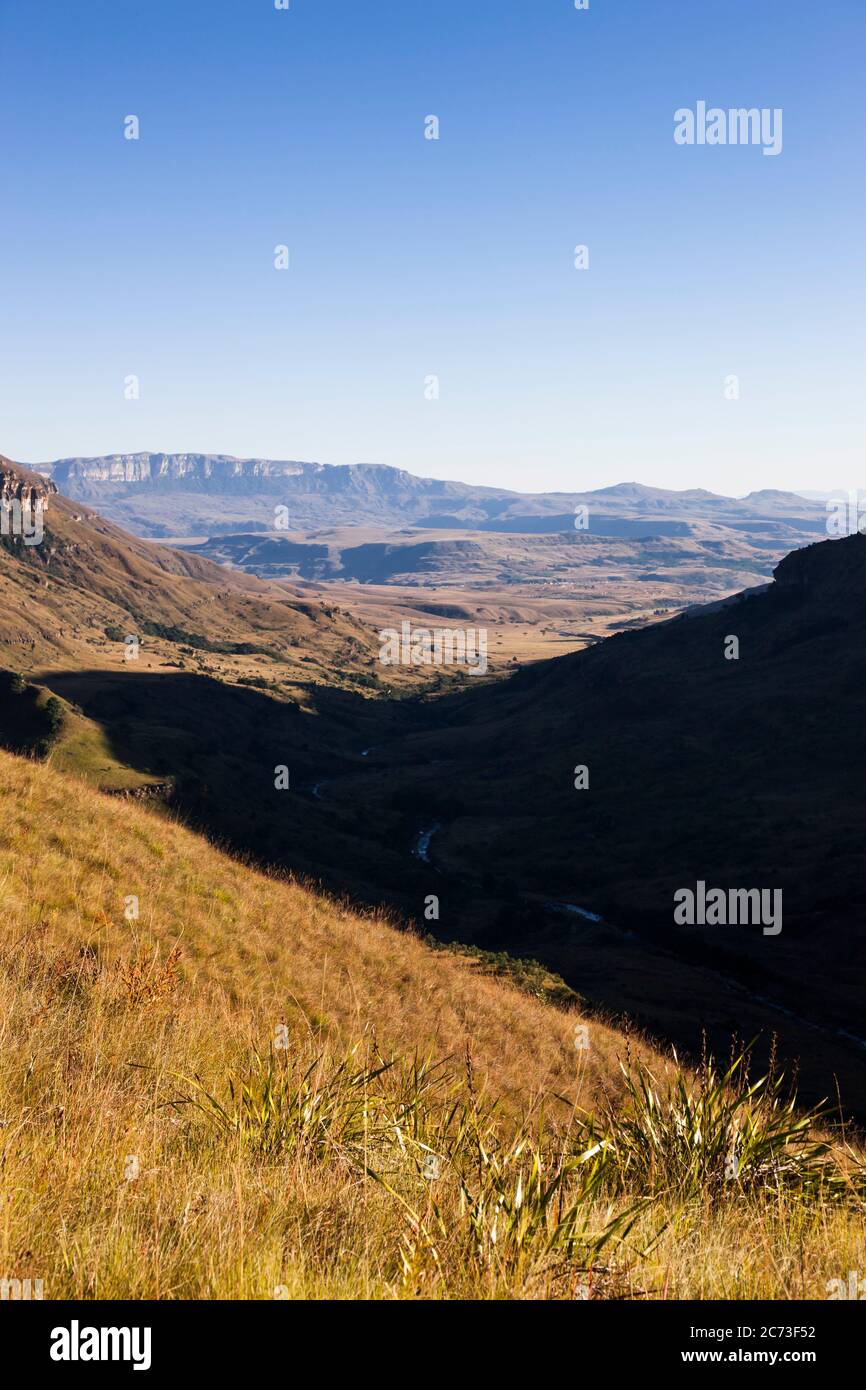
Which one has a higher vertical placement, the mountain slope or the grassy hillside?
the grassy hillside

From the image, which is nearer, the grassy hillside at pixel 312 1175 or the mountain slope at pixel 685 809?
the grassy hillside at pixel 312 1175

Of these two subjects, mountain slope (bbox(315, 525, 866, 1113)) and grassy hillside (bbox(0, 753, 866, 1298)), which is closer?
grassy hillside (bbox(0, 753, 866, 1298))

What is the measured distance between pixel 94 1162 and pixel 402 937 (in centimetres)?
2195

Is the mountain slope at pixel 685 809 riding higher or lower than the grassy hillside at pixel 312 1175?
lower

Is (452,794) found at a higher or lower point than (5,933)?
lower

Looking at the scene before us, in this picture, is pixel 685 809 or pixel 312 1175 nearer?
pixel 312 1175

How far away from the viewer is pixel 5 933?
33.3 feet

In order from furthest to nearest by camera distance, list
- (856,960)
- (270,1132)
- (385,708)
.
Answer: (385,708) < (856,960) < (270,1132)

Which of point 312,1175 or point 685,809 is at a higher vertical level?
point 312,1175

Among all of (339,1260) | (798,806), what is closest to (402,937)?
(339,1260)

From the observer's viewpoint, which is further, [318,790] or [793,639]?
[793,639]
